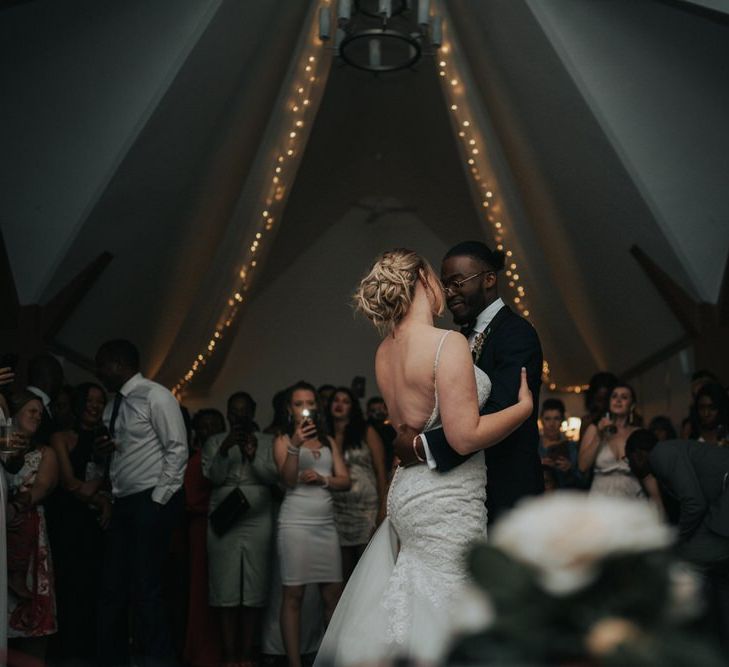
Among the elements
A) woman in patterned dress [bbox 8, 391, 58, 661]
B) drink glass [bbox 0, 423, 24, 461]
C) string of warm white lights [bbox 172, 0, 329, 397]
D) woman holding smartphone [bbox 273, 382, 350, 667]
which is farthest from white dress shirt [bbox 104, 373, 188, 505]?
string of warm white lights [bbox 172, 0, 329, 397]

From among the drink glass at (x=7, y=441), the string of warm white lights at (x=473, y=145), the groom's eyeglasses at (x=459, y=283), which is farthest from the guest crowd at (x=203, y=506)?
the string of warm white lights at (x=473, y=145)

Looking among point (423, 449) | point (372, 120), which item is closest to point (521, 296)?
point (372, 120)

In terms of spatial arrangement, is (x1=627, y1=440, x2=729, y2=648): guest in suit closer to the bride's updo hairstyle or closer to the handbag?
the bride's updo hairstyle

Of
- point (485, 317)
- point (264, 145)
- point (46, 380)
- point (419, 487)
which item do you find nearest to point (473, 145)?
point (264, 145)

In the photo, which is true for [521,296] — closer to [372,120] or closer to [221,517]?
[372,120]

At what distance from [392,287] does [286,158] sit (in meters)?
5.85

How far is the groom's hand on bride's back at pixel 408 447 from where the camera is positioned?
288 centimetres

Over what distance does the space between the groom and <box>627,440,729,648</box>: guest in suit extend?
0.96m

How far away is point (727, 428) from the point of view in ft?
16.3

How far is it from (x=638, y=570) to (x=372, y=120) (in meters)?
11.4

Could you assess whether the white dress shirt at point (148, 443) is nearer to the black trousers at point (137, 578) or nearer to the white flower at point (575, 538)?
the black trousers at point (137, 578)

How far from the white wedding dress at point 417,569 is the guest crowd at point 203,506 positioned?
129 centimetres

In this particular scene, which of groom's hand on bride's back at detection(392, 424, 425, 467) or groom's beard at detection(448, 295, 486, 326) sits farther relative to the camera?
groom's beard at detection(448, 295, 486, 326)

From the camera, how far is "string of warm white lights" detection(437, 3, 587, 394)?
310 inches
